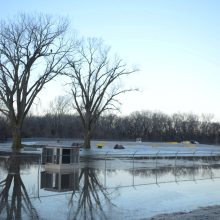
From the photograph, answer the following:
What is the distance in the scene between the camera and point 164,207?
11586mm

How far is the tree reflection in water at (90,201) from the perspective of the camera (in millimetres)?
10047

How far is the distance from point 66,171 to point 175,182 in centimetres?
633

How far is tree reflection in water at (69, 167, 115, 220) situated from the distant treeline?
97140 millimetres

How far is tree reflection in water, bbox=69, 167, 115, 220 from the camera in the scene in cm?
1005

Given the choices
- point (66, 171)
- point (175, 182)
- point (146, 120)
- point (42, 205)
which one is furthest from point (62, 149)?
point (146, 120)

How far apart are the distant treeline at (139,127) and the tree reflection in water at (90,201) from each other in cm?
9714

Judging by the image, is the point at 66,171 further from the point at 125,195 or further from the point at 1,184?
the point at 125,195

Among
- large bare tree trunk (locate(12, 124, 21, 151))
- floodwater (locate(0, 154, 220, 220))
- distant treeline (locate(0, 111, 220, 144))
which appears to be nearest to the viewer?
floodwater (locate(0, 154, 220, 220))

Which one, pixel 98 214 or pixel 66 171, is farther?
pixel 66 171

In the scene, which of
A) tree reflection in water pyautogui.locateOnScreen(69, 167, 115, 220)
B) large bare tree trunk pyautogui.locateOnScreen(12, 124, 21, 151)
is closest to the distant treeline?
large bare tree trunk pyautogui.locateOnScreen(12, 124, 21, 151)

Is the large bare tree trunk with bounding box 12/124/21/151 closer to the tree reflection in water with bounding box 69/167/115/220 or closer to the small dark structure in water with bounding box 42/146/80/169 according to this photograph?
the small dark structure in water with bounding box 42/146/80/169

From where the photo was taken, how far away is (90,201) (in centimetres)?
1208

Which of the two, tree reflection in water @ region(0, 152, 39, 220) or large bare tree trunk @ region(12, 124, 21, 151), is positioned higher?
large bare tree trunk @ region(12, 124, 21, 151)

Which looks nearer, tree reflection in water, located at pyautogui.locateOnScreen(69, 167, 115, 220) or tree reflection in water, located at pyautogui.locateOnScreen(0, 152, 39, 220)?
tree reflection in water, located at pyautogui.locateOnScreen(0, 152, 39, 220)
